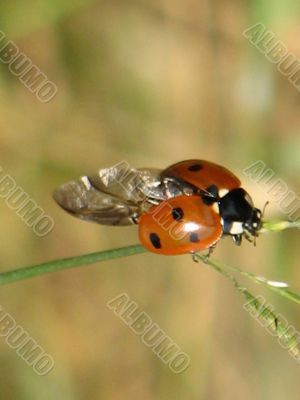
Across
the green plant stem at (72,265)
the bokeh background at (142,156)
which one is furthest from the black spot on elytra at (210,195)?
the bokeh background at (142,156)

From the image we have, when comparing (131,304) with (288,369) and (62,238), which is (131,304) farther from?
(288,369)

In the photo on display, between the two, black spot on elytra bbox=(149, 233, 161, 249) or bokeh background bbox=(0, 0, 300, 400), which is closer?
black spot on elytra bbox=(149, 233, 161, 249)

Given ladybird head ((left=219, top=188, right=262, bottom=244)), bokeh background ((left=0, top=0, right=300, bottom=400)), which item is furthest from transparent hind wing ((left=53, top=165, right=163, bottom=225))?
bokeh background ((left=0, top=0, right=300, bottom=400))

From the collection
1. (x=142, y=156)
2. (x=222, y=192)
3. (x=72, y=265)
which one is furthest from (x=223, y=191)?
(x=142, y=156)

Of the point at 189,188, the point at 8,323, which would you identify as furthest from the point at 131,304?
the point at 189,188

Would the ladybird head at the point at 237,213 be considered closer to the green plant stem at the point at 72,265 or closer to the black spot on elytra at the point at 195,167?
the black spot on elytra at the point at 195,167

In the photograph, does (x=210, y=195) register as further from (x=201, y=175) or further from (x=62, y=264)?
(x=62, y=264)

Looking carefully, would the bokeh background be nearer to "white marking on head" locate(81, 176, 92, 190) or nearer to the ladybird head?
the ladybird head
